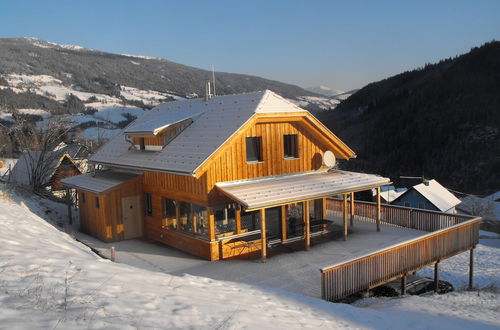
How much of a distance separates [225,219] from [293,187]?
8.62 ft

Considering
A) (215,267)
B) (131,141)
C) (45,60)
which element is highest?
(45,60)

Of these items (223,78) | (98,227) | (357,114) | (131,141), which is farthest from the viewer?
(223,78)

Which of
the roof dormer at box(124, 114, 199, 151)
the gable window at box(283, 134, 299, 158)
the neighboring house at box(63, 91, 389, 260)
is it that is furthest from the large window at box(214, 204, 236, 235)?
the roof dormer at box(124, 114, 199, 151)

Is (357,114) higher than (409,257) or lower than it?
higher

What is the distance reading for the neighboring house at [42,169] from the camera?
85.1 ft

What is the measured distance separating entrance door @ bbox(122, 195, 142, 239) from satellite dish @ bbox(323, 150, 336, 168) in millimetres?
7714

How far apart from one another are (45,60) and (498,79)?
156875 mm

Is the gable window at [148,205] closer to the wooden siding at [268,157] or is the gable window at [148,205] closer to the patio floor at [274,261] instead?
the patio floor at [274,261]

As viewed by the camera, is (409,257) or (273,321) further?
(409,257)

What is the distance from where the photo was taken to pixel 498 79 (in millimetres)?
113188

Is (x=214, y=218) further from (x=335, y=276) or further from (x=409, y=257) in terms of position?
(x=409, y=257)

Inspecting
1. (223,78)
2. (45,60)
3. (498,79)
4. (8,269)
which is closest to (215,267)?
(8,269)

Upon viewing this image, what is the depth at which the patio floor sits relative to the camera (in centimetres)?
1230

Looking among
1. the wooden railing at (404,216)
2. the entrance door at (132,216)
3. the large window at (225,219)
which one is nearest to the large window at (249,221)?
the large window at (225,219)
